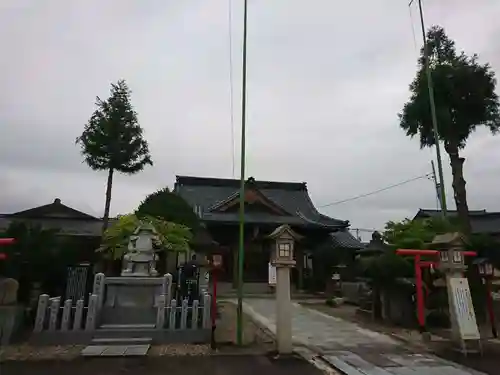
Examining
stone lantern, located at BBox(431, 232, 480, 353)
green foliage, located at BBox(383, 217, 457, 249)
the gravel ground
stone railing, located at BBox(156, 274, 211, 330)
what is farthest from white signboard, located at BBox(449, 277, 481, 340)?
stone railing, located at BBox(156, 274, 211, 330)

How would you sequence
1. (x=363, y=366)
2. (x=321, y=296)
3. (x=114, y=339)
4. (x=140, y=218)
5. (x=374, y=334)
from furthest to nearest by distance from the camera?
(x=321, y=296) < (x=140, y=218) < (x=374, y=334) < (x=114, y=339) < (x=363, y=366)

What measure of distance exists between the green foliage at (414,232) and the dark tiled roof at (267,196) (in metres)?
9.01

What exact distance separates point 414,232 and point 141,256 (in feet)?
31.3

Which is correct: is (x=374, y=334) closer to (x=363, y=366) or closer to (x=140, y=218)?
(x=363, y=366)

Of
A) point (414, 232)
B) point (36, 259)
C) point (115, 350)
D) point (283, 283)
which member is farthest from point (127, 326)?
point (414, 232)

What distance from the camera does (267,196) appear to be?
29.0 meters

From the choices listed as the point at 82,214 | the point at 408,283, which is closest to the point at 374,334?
the point at 408,283

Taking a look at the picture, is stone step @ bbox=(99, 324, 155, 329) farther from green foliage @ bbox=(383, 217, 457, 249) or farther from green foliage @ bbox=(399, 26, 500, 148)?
green foliage @ bbox=(399, 26, 500, 148)

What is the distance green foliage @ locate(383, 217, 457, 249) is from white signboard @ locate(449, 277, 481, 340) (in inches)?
119

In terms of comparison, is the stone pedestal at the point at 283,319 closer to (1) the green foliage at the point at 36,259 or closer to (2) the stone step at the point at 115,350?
(2) the stone step at the point at 115,350

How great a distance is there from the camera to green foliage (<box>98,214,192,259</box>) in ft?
52.9

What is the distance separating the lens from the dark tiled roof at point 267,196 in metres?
25.2

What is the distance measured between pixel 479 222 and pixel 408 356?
30.9 metres

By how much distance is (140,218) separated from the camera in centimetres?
1697
